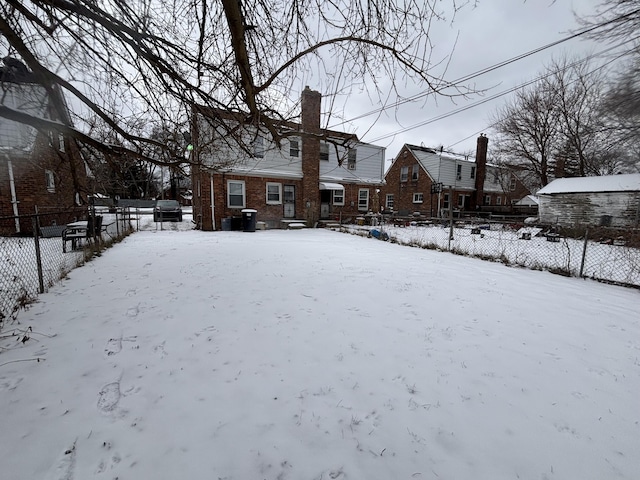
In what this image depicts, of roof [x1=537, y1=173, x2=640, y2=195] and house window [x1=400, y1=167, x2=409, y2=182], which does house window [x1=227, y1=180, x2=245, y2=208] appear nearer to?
house window [x1=400, y1=167, x2=409, y2=182]

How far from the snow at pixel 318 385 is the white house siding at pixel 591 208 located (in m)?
16.0

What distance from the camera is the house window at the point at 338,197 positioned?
18203 millimetres

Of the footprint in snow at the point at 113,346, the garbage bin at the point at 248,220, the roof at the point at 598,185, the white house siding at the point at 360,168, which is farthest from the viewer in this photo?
the white house siding at the point at 360,168

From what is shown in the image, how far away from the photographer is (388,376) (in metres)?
2.58

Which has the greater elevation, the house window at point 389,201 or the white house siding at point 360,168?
the white house siding at point 360,168

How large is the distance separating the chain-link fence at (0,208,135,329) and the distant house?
68.2 ft

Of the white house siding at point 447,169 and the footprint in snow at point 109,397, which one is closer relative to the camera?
the footprint in snow at point 109,397

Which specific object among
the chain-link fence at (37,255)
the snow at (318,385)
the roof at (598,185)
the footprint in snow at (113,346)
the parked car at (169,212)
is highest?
the roof at (598,185)

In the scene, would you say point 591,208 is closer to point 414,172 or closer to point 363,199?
point 414,172

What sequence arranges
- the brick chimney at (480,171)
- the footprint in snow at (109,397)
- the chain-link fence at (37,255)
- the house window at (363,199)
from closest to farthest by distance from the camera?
the footprint in snow at (109,397), the chain-link fence at (37,255), the house window at (363,199), the brick chimney at (480,171)

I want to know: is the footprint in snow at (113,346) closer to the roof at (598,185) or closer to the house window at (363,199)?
the house window at (363,199)

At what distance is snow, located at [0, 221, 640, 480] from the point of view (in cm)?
174

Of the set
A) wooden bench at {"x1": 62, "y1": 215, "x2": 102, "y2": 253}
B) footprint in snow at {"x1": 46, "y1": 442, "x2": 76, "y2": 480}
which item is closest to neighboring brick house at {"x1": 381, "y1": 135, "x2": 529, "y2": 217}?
wooden bench at {"x1": 62, "y1": 215, "x2": 102, "y2": 253}

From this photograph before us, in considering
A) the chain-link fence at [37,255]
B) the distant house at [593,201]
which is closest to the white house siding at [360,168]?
the distant house at [593,201]
